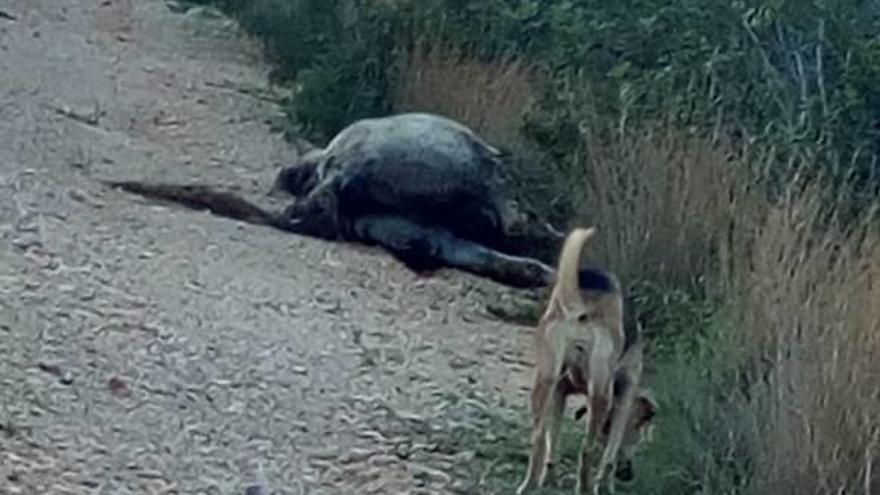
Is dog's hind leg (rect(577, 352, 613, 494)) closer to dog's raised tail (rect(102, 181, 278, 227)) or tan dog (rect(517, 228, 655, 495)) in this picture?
tan dog (rect(517, 228, 655, 495))

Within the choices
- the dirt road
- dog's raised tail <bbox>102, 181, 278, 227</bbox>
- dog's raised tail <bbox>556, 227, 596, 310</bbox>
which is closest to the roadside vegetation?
the dirt road

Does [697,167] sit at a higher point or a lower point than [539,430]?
lower

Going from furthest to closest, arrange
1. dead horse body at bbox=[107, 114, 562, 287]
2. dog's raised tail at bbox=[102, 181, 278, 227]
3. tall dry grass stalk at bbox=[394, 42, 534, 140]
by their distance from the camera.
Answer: tall dry grass stalk at bbox=[394, 42, 534, 140] < dog's raised tail at bbox=[102, 181, 278, 227] < dead horse body at bbox=[107, 114, 562, 287]

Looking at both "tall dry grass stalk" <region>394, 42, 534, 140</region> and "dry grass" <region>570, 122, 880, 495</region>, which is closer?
"dry grass" <region>570, 122, 880, 495</region>

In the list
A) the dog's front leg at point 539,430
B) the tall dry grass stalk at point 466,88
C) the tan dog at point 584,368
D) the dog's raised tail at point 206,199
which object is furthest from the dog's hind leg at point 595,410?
the tall dry grass stalk at point 466,88

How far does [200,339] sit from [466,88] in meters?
4.91

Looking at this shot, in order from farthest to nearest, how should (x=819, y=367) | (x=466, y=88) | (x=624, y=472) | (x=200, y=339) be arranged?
1. (x=466, y=88)
2. (x=200, y=339)
3. (x=624, y=472)
4. (x=819, y=367)

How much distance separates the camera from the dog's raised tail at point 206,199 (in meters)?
10.6

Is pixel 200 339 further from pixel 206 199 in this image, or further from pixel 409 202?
pixel 206 199

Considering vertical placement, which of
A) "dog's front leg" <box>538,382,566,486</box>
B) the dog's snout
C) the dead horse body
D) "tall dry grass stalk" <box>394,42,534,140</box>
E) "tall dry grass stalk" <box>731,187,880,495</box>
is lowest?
"tall dry grass stalk" <box>394,42,534,140</box>

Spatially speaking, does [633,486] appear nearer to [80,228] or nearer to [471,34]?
[80,228]

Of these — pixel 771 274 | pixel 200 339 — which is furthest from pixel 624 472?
pixel 200 339

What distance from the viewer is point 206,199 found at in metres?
10.7

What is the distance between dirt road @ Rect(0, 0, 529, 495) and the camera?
6582mm
